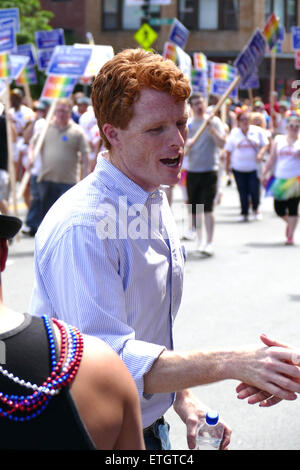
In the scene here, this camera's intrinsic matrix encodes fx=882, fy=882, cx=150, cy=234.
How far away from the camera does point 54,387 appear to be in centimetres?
149

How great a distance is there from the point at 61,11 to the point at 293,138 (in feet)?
126

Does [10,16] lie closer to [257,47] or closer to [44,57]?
[44,57]

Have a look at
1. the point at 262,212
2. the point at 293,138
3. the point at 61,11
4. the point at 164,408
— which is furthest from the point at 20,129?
the point at 61,11

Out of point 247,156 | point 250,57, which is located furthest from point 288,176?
point 247,156

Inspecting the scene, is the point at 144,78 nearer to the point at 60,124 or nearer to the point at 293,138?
the point at 60,124

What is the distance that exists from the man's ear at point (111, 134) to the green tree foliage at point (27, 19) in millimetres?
38885

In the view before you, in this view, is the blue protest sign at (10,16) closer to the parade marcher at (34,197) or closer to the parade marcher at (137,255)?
the parade marcher at (34,197)

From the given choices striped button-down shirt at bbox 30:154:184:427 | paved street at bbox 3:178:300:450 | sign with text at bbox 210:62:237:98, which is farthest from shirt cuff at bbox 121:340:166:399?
sign with text at bbox 210:62:237:98

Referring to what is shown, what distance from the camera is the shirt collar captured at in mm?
2463

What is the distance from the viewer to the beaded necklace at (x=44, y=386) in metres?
1.47

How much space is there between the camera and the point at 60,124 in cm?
1173

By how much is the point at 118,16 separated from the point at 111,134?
4802 cm

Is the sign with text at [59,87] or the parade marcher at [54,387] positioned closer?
the parade marcher at [54,387]

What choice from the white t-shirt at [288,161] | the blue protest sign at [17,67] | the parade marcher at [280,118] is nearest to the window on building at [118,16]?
the parade marcher at [280,118]
